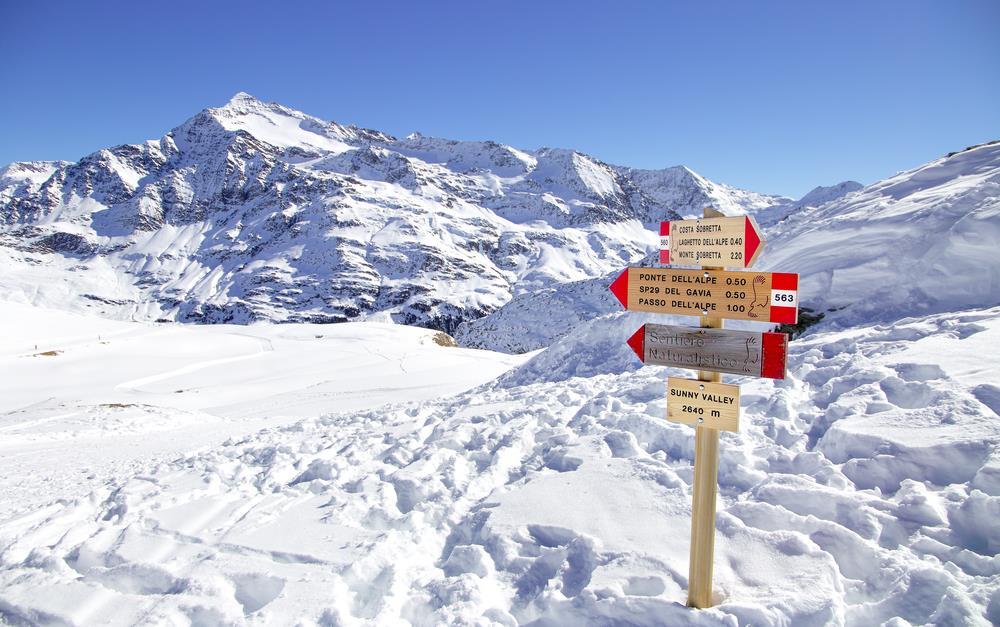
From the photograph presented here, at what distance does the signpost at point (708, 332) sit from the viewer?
321 centimetres

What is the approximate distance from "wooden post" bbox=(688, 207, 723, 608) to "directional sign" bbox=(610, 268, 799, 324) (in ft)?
0.48

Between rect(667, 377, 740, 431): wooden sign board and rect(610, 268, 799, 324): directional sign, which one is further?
rect(667, 377, 740, 431): wooden sign board

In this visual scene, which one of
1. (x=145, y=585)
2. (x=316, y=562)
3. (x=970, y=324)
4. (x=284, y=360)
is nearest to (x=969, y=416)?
(x=970, y=324)

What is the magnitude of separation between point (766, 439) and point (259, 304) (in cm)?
18514

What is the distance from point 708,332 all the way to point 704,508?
121cm

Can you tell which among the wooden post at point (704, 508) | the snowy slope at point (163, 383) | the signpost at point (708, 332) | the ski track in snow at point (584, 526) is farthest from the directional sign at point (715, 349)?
the snowy slope at point (163, 383)

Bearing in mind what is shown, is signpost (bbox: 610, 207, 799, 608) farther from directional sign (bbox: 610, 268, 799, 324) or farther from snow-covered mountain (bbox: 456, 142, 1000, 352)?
snow-covered mountain (bbox: 456, 142, 1000, 352)

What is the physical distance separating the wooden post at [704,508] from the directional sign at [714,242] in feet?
0.48

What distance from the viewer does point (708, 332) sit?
3.38 metres

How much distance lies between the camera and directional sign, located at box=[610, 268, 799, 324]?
10.4 ft

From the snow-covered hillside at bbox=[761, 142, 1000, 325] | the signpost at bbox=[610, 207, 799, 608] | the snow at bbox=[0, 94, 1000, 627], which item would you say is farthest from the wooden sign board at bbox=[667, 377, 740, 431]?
the snow-covered hillside at bbox=[761, 142, 1000, 325]

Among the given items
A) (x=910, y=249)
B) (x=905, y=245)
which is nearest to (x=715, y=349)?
(x=910, y=249)

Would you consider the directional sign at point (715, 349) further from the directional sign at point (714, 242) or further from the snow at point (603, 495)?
the snow at point (603, 495)

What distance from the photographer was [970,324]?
7.39 meters
